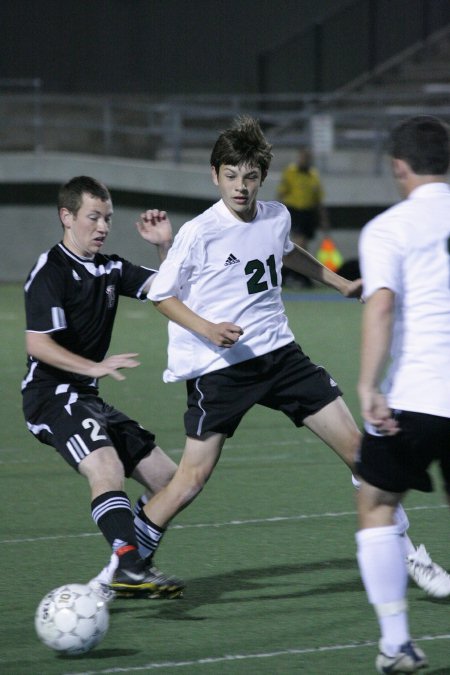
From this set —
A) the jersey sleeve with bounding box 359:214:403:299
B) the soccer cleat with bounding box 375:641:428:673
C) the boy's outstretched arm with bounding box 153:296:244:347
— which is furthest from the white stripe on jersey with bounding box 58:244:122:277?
the soccer cleat with bounding box 375:641:428:673

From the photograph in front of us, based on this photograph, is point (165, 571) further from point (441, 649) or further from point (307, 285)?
point (307, 285)

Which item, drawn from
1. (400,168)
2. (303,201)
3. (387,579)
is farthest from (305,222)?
(387,579)

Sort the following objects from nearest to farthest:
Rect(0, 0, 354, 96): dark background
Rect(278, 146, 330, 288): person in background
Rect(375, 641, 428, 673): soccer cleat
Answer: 1. Rect(375, 641, 428, 673): soccer cleat
2. Rect(278, 146, 330, 288): person in background
3. Rect(0, 0, 354, 96): dark background

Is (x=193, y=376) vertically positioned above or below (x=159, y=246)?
below

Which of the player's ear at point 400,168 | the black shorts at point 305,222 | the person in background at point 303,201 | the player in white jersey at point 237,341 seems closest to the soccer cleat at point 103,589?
the player in white jersey at point 237,341

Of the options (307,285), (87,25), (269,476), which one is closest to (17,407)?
(269,476)

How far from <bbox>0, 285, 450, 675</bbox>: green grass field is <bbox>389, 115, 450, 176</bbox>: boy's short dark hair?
1670 millimetres

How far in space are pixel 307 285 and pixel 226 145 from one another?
48.4 ft

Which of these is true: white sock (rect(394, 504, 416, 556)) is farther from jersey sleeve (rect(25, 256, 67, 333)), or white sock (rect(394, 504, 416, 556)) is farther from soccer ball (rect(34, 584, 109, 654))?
jersey sleeve (rect(25, 256, 67, 333))

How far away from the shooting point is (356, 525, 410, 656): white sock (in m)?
4.05

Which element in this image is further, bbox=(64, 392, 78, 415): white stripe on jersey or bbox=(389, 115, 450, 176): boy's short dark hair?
bbox=(64, 392, 78, 415): white stripe on jersey

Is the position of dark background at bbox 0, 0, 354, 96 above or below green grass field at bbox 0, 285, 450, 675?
above

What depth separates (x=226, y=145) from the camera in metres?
5.39

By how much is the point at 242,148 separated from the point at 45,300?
103cm
